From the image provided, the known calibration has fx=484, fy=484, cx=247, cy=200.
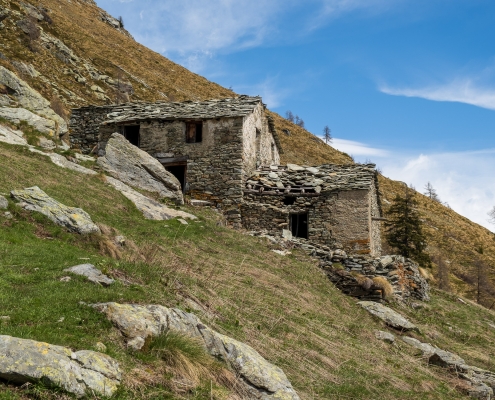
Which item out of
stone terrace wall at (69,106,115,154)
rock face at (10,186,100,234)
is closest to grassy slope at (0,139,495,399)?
rock face at (10,186,100,234)

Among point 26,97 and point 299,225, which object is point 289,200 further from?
point 26,97

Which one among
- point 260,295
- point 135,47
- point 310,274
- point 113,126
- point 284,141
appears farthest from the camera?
point 135,47

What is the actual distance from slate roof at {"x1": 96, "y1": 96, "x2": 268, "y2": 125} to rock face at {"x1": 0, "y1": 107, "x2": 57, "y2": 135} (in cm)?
396

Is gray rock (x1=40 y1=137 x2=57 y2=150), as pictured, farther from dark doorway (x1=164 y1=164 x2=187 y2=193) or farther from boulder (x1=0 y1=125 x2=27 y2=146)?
dark doorway (x1=164 y1=164 x2=187 y2=193)

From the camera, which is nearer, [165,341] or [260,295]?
[165,341]

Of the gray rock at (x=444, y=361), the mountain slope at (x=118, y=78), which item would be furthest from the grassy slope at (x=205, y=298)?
the mountain slope at (x=118, y=78)

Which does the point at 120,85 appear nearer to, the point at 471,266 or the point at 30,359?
the point at 471,266

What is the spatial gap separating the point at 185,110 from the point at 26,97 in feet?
28.7

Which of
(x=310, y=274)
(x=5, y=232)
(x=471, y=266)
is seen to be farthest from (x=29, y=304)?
(x=471, y=266)

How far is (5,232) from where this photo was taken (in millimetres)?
11039

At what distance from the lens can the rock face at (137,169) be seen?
22.2 metres

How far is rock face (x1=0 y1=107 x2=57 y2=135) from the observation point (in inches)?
874

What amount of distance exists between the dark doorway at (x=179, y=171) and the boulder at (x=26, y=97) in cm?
588

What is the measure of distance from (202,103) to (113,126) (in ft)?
16.5
